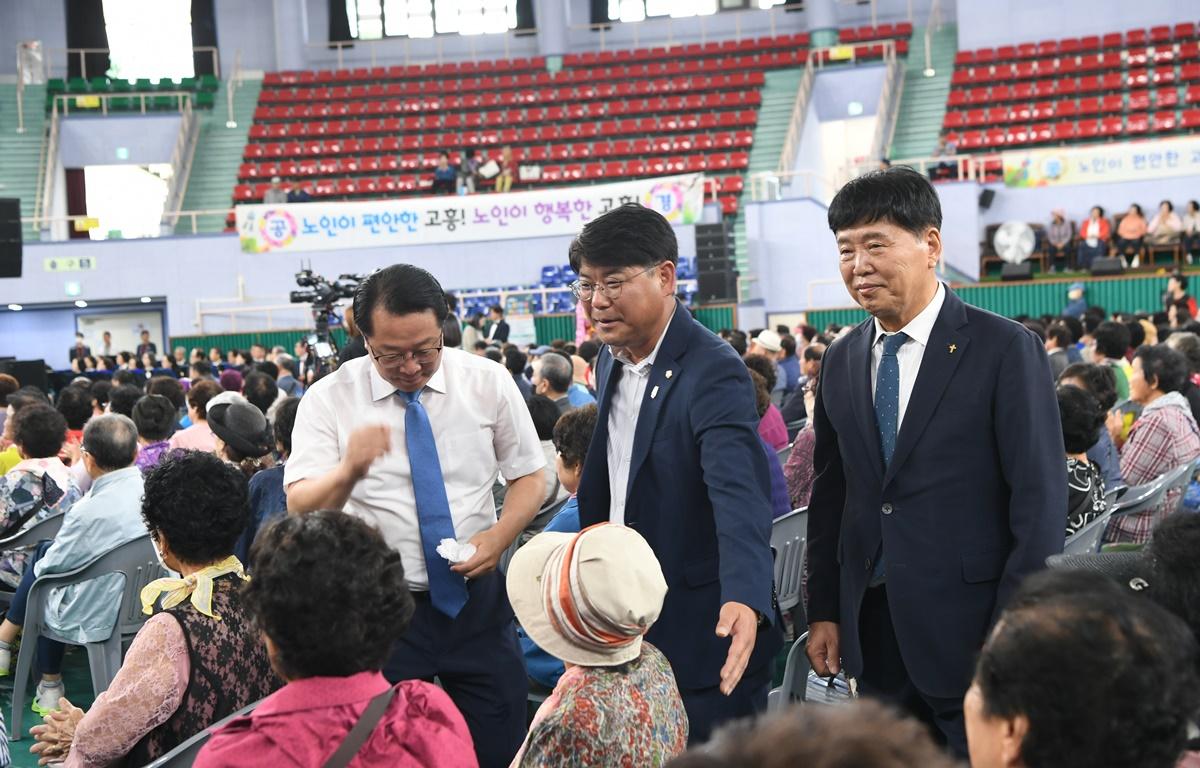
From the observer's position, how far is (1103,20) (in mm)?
21938

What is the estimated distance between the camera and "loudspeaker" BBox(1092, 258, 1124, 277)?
16.1 meters

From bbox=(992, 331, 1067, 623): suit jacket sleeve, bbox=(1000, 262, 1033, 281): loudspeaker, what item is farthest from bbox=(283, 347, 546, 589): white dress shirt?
bbox=(1000, 262, 1033, 281): loudspeaker

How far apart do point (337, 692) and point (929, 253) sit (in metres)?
1.30

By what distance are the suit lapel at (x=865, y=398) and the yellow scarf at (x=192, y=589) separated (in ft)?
3.85

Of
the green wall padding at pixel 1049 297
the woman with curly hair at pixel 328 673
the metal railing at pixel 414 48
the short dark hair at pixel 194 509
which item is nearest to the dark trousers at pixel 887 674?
the woman with curly hair at pixel 328 673

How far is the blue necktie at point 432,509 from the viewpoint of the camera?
2348mm

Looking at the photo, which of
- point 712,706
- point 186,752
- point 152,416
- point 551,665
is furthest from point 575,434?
point 152,416

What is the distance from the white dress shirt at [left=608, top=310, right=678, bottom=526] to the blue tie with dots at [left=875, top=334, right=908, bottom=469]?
0.41m

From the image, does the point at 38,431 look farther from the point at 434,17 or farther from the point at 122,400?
the point at 434,17

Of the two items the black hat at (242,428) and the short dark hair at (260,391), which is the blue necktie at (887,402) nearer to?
the black hat at (242,428)

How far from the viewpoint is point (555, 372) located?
19.2 feet

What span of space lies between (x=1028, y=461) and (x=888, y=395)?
29cm

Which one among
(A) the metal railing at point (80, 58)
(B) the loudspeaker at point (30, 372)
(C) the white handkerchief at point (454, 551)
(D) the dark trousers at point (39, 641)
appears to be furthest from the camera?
(A) the metal railing at point (80, 58)

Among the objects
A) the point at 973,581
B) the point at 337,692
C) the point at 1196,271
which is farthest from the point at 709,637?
the point at 1196,271
